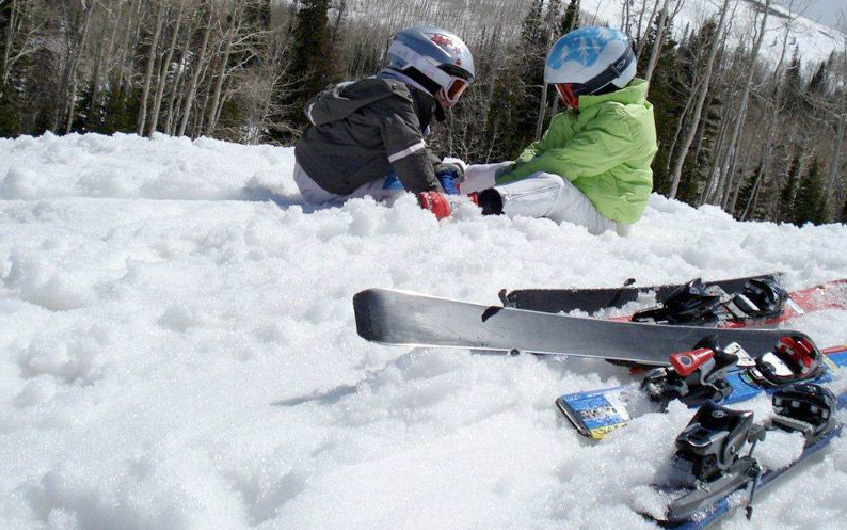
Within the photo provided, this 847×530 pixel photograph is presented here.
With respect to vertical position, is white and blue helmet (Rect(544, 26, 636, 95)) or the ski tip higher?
white and blue helmet (Rect(544, 26, 636, 95))

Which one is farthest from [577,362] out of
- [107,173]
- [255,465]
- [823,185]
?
[823,185]

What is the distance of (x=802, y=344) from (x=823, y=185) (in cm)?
4692

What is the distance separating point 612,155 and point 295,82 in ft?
110

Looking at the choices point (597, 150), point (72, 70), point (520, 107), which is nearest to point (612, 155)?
point (597, 150)

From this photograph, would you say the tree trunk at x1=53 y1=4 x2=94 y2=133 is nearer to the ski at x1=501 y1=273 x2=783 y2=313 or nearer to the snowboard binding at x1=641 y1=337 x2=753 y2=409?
the ski at x1=501 y1=273 x2=783 y2=313

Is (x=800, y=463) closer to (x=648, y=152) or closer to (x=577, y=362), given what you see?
(x=577, y=362)

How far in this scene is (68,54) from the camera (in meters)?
30.9

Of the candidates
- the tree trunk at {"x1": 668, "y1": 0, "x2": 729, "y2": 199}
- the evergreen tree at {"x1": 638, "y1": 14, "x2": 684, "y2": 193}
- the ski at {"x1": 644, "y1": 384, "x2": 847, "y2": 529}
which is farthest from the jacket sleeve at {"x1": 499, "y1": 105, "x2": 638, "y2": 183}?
the evergreen tree at {"x1": 638, "y1": 14, "x2": 684, "y2": 193}

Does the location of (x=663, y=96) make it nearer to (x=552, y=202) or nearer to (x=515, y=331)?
(x=552, y=202)

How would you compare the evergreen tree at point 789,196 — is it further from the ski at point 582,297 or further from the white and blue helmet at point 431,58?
the ski at point 582,297

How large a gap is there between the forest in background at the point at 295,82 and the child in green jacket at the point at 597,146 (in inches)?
693

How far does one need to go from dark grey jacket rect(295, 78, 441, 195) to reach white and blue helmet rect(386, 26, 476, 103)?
12 cm

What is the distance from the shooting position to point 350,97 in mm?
4082

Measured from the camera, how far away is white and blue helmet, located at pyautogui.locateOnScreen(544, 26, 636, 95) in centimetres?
439
